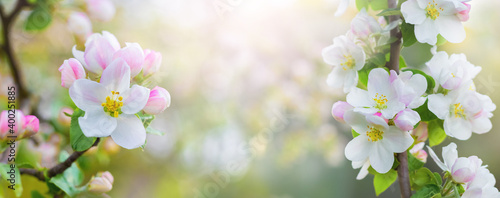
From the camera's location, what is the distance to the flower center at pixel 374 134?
43 centimetres

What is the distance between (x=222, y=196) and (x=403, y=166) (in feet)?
7.10

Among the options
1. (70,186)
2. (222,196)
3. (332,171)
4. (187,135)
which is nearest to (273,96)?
(187,135)

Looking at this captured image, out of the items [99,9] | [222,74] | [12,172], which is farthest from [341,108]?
[222,74]

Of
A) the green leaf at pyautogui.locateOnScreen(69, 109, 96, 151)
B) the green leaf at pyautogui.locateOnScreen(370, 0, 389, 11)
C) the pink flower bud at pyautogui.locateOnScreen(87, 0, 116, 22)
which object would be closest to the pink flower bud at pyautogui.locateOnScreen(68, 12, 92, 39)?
the pink flower bud at pyautogui.locateOnScreen(87, 0, 116, 22)

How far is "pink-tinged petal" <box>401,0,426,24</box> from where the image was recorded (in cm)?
45

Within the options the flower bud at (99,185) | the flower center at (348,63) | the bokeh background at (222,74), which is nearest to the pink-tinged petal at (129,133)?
the flower bud at (99,185)

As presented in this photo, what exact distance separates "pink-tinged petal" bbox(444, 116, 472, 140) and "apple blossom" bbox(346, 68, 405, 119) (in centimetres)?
8

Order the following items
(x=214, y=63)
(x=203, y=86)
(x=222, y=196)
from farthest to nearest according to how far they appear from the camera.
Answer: (x=222, y=196) < (x=203, y=86) < (x=214, y=63)

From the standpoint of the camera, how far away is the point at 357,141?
45 cm

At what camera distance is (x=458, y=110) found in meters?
0.47

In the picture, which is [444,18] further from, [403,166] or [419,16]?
[403,166]

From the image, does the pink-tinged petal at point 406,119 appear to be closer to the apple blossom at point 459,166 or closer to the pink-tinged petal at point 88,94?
the apple blossom at point 459,166

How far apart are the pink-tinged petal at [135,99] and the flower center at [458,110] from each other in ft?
1.03

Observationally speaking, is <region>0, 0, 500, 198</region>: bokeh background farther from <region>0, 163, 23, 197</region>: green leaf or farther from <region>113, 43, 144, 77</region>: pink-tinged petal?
<region>113, 43, 144, 77</region>: pink-tinged petal
